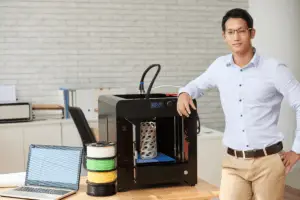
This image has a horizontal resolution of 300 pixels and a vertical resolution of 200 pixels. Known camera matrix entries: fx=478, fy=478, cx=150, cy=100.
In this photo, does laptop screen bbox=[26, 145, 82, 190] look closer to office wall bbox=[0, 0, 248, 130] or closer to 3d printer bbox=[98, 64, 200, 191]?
3d printer bbox=[98, 64, 200, 191]

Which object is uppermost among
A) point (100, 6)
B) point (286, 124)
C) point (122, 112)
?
point (100, 6)

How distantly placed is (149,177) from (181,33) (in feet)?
11.4

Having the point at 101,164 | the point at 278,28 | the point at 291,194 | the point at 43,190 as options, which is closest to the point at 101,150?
the point at 101,164

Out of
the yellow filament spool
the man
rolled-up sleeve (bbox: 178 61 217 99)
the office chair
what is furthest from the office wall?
the yellow filament spool

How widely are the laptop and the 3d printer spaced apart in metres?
0.20

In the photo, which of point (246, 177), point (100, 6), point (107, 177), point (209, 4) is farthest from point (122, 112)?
point (209, 4)

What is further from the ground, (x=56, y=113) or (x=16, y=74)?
(x=16, y=74)

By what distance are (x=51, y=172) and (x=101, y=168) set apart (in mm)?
290

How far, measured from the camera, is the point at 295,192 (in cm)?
468

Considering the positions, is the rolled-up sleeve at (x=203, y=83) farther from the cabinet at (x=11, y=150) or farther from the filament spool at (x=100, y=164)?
the cabinet at (x=11, y=150)

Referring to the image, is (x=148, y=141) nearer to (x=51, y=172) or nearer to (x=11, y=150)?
Answer: (x=51, y=172)

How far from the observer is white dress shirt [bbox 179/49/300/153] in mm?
2252

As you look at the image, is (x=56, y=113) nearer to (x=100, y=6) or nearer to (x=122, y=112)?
(x=100, y=6)

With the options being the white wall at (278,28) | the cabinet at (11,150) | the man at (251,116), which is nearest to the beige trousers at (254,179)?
the man at (251,116)
